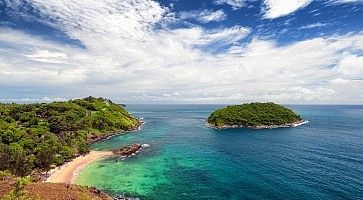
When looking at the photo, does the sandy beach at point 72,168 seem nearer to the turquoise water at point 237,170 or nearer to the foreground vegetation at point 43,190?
the turquoise water at point 237,170

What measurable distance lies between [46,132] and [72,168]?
48370 mm

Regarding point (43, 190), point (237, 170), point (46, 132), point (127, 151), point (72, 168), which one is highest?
point (46, 132)

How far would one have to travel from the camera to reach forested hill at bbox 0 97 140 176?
290 feet

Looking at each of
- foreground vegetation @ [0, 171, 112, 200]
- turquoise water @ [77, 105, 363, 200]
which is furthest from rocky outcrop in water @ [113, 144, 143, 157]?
foreground vegetation @ [0, 171, 112, 200]

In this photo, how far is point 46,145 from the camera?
348 feet

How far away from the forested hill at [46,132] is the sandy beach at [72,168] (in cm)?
301

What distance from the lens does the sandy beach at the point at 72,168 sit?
84.6 m

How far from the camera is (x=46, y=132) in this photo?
136m

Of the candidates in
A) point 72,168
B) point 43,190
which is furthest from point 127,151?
point 43,190

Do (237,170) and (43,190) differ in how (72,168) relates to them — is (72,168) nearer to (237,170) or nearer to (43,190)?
(43,190)

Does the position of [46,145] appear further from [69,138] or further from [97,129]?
[97,129]

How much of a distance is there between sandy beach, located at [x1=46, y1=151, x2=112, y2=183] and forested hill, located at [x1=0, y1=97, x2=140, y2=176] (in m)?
3.01

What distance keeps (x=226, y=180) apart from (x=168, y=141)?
74.1 m

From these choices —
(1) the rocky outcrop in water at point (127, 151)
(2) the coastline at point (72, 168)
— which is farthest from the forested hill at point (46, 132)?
(1) the rocky outcrop in water at point (127, 151)
